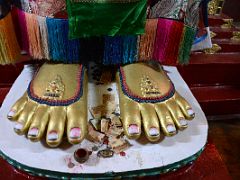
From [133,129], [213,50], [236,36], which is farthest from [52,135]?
[236,36]

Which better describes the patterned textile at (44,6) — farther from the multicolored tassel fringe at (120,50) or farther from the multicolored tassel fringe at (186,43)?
the multicolored tassel fringe at (186,43)

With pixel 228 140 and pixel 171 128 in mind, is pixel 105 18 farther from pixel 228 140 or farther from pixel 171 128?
pixel 228 140

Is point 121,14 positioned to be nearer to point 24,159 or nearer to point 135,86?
point 135,86

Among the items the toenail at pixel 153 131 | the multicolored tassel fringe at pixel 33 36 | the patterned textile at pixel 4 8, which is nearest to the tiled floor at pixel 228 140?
the toenail at pixel 153 131

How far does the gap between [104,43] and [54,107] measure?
0.21m

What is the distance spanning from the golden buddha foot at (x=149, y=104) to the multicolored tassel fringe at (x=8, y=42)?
273 millimetres

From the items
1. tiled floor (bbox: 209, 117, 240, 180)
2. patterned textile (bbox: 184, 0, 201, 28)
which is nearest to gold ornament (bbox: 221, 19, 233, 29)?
tiled floor (bbox: 209, 117, 240, 180)

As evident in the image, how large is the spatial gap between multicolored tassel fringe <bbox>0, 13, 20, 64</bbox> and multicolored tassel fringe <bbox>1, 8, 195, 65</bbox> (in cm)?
2

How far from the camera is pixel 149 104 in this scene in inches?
26.9

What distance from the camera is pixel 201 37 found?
3.01 feet

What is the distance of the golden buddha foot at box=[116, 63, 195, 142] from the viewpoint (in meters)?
0.64

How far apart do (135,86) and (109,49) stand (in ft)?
0.38

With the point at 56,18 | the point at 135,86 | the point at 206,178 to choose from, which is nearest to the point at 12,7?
the point at 56,18

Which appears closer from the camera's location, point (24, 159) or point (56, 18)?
point (24, 159)
